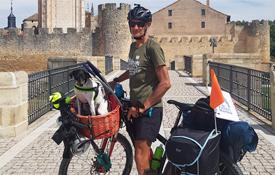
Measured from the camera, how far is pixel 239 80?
→ 42.3 feet

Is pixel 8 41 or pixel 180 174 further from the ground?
pixel 8 41

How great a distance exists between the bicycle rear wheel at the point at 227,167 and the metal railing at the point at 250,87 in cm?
603

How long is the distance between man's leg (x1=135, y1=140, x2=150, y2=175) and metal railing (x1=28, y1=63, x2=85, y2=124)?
5741 mm

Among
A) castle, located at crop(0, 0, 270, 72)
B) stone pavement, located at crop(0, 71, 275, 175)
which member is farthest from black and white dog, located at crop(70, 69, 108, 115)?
castle, located at crop(0, 0, 270, 72)

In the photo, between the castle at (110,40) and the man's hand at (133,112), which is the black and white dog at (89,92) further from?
the castle at (110,40)

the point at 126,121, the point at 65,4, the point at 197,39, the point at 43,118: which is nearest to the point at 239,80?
the point at 43,118

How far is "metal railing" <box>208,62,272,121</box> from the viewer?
9781 mm

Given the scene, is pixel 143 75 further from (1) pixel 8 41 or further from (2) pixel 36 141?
(1) pixel 8 41

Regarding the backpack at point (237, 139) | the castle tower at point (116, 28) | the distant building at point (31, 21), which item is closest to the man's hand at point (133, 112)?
the backpack at point (237, 139)

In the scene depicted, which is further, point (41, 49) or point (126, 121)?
point (41, 49)

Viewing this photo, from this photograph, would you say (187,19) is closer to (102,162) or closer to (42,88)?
(42,88)

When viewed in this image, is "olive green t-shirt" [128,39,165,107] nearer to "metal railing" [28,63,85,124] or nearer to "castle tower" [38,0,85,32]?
"metal railing" [28,63,85,124]

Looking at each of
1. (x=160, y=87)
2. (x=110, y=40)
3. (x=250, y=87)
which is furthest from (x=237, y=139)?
(x=110, y=40)

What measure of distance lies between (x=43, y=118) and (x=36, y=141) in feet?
9.07
